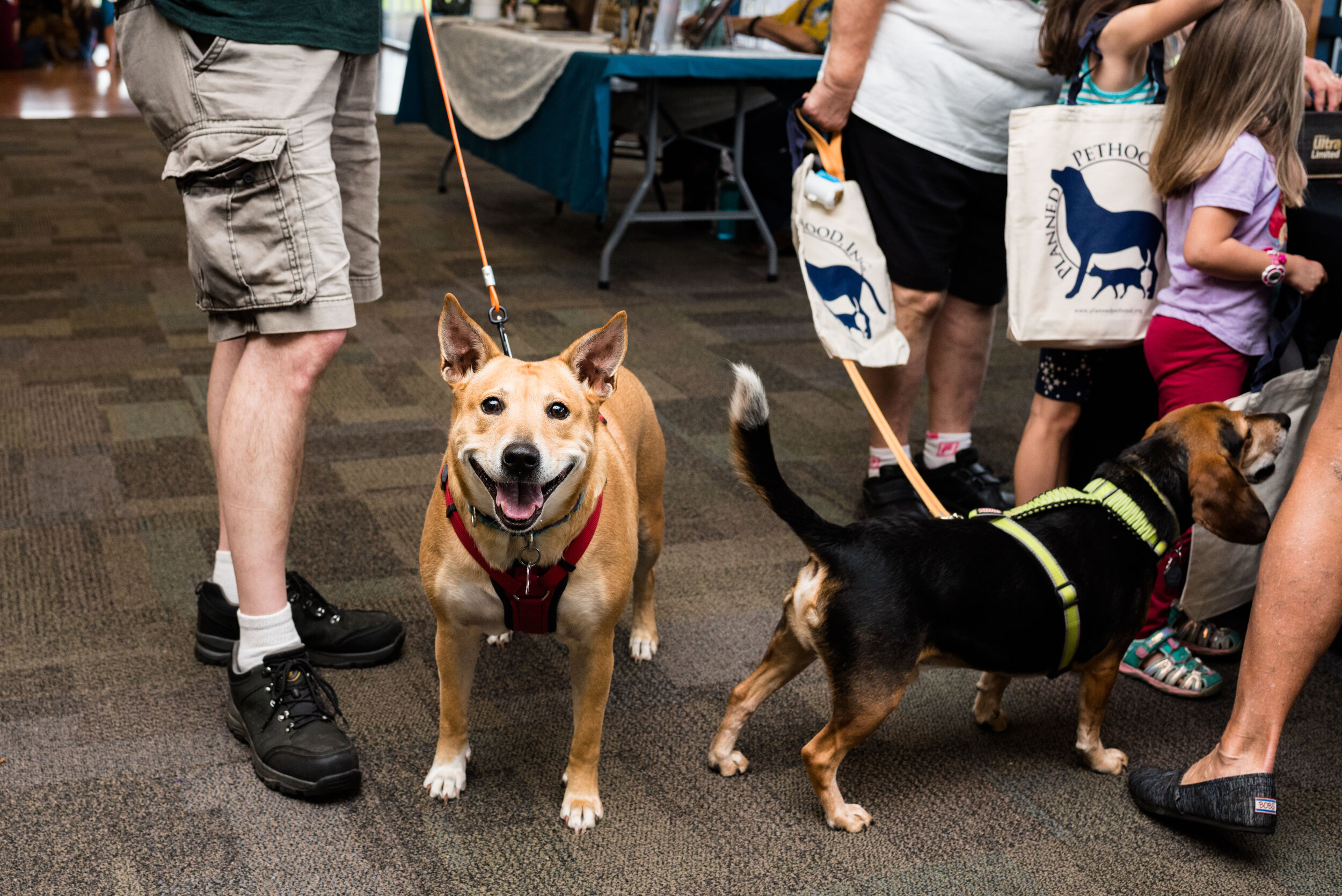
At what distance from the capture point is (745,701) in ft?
6.11

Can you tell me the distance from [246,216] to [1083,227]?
158 centimetres

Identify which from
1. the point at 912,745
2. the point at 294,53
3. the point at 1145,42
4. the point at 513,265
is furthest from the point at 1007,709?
the point at 513,265

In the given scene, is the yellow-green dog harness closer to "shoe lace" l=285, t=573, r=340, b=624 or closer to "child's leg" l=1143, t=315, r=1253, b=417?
"child's leg" l=1143, t=315, r=1253, b=417

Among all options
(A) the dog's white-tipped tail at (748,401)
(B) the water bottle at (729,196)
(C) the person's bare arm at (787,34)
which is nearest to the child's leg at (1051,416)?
(A) the dog's white-tipped tail at (748,401)

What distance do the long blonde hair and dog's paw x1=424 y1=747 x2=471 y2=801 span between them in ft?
5.44

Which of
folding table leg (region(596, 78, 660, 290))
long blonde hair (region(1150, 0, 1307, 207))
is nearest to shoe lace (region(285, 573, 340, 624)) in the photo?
long blonde hair (region(1150, 0, 1307, 207))

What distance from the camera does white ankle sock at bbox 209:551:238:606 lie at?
2.10 m

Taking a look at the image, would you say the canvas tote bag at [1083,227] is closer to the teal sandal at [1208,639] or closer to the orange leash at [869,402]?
the orange leash at [869,402]

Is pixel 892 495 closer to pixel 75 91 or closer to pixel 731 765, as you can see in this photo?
pixel 731 765

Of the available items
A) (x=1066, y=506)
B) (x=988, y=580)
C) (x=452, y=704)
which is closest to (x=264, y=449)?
(x=452, y=704)

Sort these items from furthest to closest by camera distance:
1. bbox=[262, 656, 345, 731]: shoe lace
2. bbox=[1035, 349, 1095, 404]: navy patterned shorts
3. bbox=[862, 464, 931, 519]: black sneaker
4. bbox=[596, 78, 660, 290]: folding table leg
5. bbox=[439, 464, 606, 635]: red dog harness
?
bbox=[596, 78, 660, 290]: folding table leg → bbox=[862, 464, 931, 519]: black sneaker → bbox=[1035, 349, 1095, 404]: navy patterned shorts → bbox=[262, 656, 345, 731]: shoe lace → bbox=[439, 464, 606, 635]: red dog harness

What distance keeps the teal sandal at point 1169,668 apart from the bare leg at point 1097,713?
25 cm

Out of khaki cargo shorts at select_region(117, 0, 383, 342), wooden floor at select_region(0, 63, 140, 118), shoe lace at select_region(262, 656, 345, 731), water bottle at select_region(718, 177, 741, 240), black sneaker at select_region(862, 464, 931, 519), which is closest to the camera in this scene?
khaki cargo shorts at select_region(117, 0, 383, 342)

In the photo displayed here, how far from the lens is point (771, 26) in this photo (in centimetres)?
499
